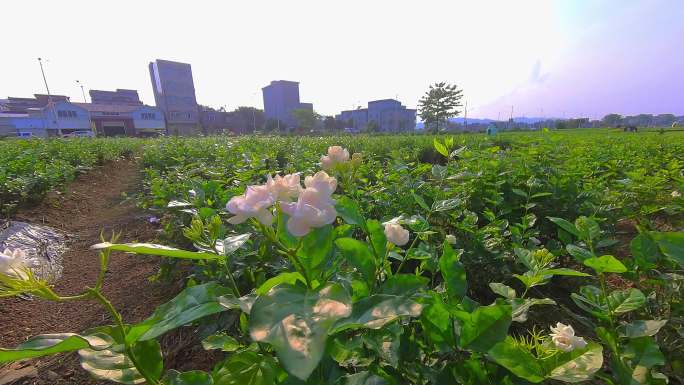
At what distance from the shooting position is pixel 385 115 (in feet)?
234

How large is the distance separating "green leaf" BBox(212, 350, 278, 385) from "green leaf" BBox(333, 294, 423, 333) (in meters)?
0.20

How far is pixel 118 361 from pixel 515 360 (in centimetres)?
82

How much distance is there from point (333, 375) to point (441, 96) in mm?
40651

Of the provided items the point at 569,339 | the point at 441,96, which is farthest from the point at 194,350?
the point at 441,96

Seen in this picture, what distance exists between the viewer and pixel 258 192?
70 centimetres

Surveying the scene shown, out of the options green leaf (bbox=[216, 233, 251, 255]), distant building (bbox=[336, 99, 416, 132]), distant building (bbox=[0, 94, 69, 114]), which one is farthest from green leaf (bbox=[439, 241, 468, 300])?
distant building (bbox=[0, 94, 69, 114])

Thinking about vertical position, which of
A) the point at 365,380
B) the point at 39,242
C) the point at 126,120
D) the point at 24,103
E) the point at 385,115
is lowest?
the point at 39,242

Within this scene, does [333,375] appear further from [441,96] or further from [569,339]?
[441,96]

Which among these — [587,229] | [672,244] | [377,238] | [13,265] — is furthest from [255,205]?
[587,229]

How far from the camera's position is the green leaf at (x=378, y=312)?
1.63 feet

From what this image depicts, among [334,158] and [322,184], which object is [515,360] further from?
[334,158]

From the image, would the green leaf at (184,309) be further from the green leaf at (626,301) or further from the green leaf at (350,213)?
the green leaf at (626,301)

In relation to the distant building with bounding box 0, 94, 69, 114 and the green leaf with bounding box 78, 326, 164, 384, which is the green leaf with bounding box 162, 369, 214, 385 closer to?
the green leaf with bounding box 78, 326, 164, 384

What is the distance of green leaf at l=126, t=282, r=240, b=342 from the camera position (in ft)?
1.80
